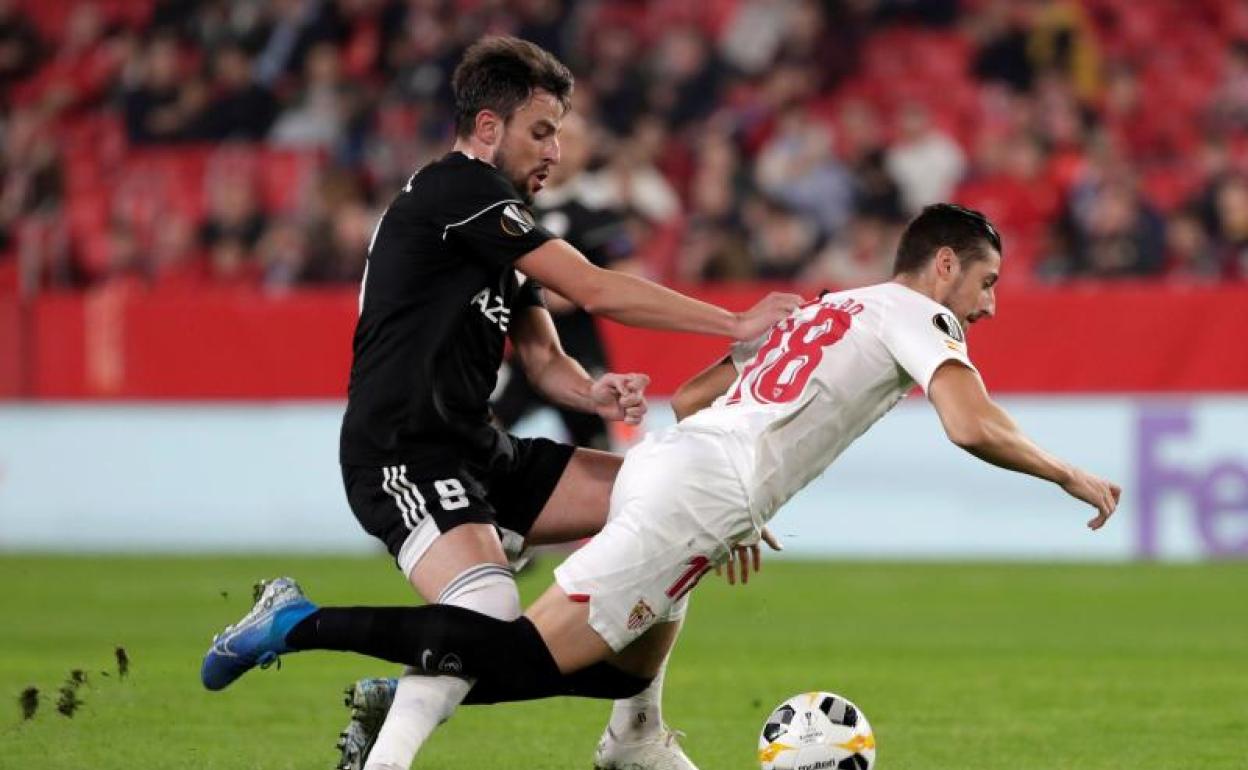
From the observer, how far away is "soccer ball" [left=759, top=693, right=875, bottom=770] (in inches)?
220

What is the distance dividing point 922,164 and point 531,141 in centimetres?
1039

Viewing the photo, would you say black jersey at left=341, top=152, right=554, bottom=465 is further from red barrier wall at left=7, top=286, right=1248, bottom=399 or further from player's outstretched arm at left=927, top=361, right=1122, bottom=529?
red barrier wall at left=7, top=286, right=1248, bottom=399

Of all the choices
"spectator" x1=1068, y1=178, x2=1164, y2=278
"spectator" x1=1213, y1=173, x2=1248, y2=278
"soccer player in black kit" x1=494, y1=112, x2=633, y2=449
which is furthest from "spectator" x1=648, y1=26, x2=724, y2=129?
"soccer player in black kit" x1=494, y1=112, x2=633, y2=449

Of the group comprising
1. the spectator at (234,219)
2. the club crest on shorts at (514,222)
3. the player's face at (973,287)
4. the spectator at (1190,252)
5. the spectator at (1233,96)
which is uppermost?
the spectator at (1233,96)

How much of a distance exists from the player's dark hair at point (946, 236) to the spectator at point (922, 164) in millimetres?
10128

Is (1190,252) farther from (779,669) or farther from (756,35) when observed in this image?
(779,669)

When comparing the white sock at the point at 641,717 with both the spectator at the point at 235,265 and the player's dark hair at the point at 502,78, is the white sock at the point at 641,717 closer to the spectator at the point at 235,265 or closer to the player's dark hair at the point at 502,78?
the player's dark hair at the point at 502,78

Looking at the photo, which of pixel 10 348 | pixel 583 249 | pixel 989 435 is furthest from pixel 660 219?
pixel 989 435

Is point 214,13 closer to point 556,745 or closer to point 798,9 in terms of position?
point 798,9

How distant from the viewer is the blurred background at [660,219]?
44.1 ft

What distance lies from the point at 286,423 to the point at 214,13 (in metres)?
5.67

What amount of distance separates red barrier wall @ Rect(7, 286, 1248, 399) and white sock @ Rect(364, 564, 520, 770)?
8216 mm

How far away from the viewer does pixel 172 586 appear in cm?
1192

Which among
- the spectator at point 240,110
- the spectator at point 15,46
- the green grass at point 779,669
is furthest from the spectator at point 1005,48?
the spectator at point 15,46
